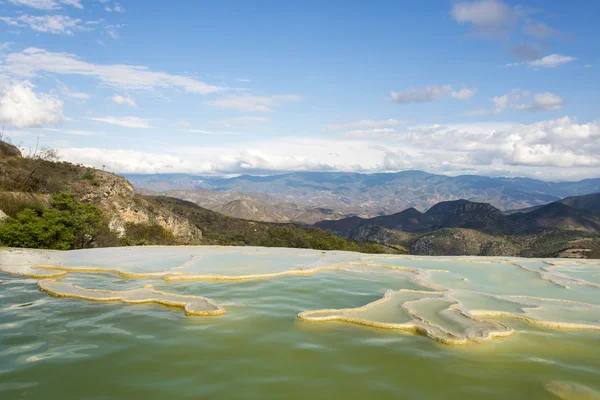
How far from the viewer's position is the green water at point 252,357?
13.6ft

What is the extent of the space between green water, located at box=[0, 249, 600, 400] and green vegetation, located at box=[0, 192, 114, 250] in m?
12.7

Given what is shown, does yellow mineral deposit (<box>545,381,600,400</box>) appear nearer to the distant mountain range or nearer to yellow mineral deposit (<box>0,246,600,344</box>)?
yellow mineral deposit (<box>0,246,600,344</box>)

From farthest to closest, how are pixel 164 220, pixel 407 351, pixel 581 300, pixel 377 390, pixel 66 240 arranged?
pixel 164 220
pixel 66 240
pixel 581 300
pixel 407 351
pixel 377 390

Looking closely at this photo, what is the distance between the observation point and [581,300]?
8.59 meters

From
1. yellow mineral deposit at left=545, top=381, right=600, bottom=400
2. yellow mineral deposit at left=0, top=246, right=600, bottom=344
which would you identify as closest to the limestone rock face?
yellow mineral deposit at left=0, top=246, right=600, bottom=344

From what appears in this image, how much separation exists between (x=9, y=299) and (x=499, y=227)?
163m

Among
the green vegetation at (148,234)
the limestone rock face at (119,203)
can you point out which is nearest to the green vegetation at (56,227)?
the green vegetation at (148,234)

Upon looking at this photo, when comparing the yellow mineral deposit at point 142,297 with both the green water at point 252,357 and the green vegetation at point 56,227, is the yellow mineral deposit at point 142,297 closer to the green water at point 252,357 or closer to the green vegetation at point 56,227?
the green water at point 252,357

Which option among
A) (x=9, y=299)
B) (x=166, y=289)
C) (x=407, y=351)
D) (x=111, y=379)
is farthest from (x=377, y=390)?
(x=9, y=299)

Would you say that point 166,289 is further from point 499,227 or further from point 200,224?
point 499,227

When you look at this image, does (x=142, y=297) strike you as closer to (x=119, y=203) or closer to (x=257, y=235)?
(x=119, y=203)

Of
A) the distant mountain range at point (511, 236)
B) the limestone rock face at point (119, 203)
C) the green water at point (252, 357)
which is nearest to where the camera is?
the green water at point (252, 357)

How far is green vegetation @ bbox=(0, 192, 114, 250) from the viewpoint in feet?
59.9

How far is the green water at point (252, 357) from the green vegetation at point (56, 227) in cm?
1271
